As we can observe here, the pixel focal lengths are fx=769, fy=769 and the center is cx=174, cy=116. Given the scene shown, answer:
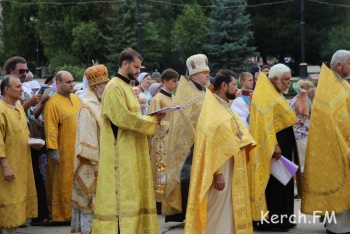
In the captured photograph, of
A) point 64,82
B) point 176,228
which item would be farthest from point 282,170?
point 64,82

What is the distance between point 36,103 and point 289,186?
3351 mm

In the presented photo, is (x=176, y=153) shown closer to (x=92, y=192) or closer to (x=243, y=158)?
(x=92, y=192)

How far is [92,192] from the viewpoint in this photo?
8633 millimetres

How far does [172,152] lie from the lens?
9.37 metres

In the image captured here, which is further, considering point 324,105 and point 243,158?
point 324,105

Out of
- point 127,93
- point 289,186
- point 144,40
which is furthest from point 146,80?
point 144,40

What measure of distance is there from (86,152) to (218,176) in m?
1.73

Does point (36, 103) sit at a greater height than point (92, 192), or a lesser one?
greater

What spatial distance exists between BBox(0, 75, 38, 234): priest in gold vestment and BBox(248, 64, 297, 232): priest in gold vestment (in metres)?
2.64

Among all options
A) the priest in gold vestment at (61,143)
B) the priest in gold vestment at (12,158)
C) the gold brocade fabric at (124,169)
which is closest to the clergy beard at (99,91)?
the priest in gold vestment at (12,158)

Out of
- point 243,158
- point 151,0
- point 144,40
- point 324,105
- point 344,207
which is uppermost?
point 151,0

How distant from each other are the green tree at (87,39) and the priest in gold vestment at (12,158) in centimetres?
4106

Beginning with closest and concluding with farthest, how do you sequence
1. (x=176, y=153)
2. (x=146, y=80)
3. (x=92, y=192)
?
(x=92, y=192) → (x=176, y=153) → (x=146, y=80)

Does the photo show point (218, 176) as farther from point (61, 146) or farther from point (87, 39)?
point (87, 39)
